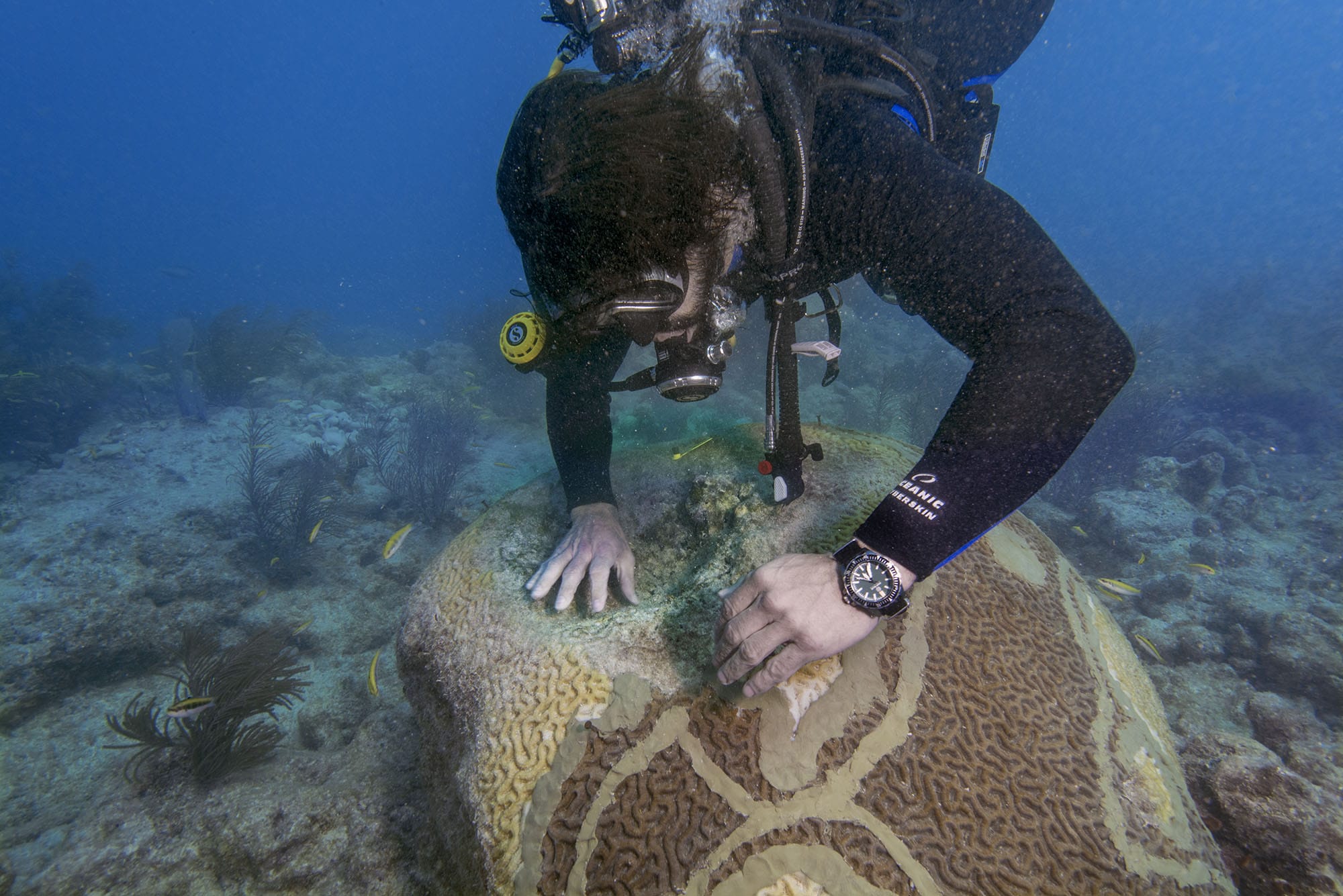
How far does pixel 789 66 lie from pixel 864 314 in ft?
51.2

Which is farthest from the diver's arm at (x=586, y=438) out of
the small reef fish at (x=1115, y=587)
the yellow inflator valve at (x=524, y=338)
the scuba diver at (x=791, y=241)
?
the small reef fish at (x=1115, y=587)

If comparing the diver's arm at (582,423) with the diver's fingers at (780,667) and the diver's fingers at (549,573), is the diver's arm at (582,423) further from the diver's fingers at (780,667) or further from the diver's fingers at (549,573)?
the diver's fingers at (780,667)

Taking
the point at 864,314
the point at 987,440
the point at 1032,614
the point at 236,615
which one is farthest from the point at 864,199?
the point at 864,314

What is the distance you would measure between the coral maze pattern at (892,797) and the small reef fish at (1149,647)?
3.41 meters

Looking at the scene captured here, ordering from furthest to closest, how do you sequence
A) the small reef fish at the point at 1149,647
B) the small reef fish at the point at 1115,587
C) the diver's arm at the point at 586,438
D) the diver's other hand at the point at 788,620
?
1. the small reef fish at the point at 1115,587
2. the small reef fish at the point at 1149,647
3. the diver's arm at the point at 586,438
4. the diver's other hand at the point at 788,620

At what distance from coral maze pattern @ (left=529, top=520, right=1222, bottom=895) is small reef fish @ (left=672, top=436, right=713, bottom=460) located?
139 centimetres

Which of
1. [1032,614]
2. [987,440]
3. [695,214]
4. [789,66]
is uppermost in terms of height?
[789,66]

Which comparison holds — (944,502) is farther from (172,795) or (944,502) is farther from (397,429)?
(397,429)

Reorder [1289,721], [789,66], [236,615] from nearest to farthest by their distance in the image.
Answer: [789,66] < [1289,721] < [236,615]

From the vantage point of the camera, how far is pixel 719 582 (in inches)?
83.1

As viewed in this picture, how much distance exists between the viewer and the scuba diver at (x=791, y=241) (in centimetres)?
141

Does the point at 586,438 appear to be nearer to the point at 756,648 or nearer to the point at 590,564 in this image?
the point at 590,564

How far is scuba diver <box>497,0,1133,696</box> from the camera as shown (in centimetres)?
141

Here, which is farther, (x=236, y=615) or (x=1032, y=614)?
(x=236, y=615)
